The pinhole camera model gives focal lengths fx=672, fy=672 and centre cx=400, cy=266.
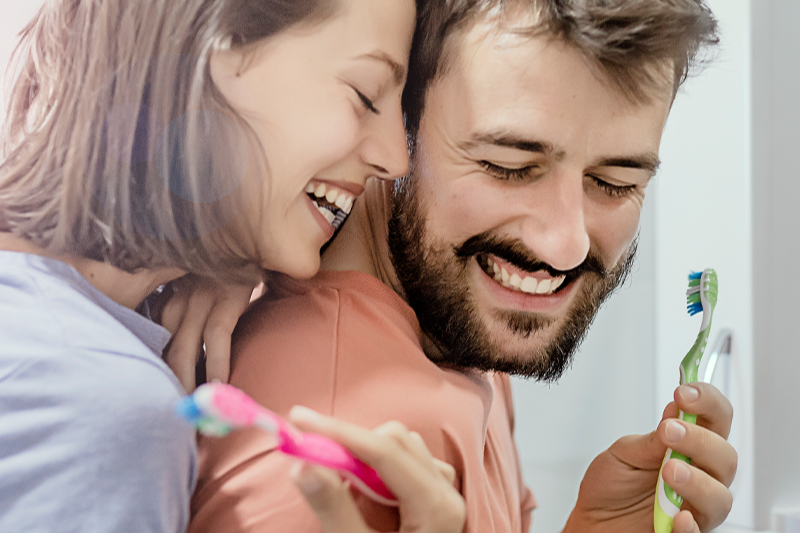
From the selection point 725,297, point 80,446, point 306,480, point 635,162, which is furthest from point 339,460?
point 725,297

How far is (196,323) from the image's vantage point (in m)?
0.52

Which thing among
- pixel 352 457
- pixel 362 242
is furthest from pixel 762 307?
pixel 352 457

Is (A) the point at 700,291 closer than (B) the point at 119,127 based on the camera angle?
No

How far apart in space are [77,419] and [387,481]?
195 mm

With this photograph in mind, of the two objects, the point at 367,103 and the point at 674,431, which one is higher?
the point at 367,103

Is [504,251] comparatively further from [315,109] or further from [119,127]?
[119,127]

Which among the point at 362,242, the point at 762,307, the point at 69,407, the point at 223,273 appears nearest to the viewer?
the point at 69,407

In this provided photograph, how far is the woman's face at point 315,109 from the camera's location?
1.62ft

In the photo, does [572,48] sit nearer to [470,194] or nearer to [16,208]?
[470,194]

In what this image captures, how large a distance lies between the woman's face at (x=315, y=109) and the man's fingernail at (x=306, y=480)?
0.57 ft

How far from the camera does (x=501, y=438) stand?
0.73 metres

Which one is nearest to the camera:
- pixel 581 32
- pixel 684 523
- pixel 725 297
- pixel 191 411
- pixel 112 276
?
pixel 191 411

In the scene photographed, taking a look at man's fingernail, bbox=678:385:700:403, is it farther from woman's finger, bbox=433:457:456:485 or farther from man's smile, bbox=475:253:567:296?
woman's finger, bbox=433:457:456:485

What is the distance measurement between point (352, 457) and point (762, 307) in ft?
2.13
